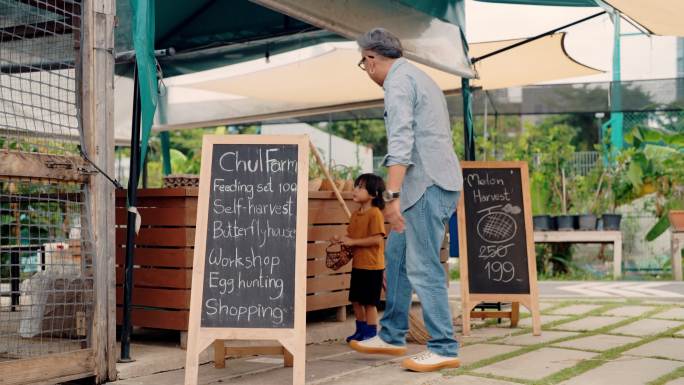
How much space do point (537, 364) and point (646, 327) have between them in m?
1.96

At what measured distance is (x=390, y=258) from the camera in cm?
522

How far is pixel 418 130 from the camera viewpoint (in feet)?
15.7

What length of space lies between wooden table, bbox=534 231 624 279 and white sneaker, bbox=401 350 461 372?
7.65m

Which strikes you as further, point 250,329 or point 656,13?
point 656,13

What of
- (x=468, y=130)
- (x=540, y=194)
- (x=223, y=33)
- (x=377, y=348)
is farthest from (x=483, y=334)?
(x=540, y=194)

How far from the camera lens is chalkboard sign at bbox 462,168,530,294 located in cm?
628

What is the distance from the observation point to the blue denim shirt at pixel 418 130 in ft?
15.4

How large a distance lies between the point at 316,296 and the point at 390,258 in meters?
1.02

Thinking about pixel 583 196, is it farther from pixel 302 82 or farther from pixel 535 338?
pixel 535 338

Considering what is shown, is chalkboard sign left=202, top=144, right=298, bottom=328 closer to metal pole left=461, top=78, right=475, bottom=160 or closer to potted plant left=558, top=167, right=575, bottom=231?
metal pole left=461, top=78, right=475, bottom=160

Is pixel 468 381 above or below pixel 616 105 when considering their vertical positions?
below

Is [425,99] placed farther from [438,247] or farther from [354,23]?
[354,23]

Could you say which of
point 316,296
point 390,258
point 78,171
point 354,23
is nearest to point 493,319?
point 316,296

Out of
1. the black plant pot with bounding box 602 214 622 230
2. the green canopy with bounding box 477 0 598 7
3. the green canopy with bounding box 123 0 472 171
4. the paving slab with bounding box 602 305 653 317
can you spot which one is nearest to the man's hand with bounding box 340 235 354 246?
the green canopy with bounding box 123 0 472 171
